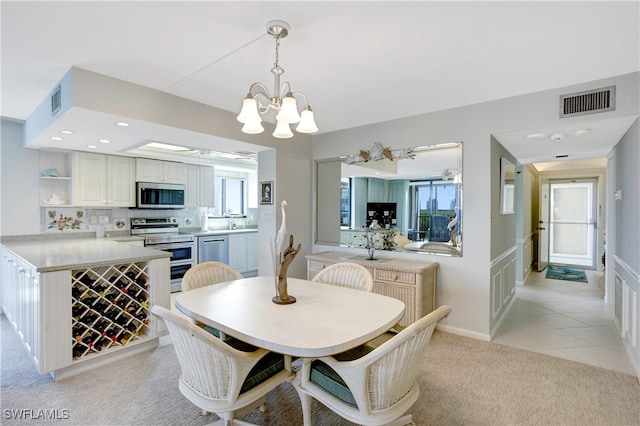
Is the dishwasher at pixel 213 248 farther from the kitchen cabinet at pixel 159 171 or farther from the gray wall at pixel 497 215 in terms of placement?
the gray wall at pixel 497 215

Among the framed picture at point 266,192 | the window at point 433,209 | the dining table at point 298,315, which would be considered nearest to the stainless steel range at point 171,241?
the framed picture at point 266,192

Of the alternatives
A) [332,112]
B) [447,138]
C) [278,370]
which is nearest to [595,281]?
[447,138]

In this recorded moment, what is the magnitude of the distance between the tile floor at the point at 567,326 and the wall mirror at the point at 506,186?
1328mm

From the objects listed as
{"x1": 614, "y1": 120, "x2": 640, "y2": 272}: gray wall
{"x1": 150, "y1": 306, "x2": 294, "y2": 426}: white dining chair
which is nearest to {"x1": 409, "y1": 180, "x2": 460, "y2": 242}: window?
{"x1": 614, "y1": 120, "x2": 640, "y2": 272}: gray wall

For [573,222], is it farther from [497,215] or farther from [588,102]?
[588,102]

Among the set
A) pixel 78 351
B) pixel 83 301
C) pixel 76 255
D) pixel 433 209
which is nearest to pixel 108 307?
pixel 83 301

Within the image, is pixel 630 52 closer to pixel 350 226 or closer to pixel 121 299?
pixel 350 226

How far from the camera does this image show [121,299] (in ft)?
9.30

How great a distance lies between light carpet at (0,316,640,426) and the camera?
1986 millimetres

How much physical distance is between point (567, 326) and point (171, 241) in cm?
534

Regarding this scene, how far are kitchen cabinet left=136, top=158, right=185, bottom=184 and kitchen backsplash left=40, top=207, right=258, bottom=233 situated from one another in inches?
21.5

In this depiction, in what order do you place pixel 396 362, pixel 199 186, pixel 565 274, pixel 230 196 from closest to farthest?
1. pixel 396 362
2. pixel 199 186
3. pixel 565 274
4. pixel 230 196

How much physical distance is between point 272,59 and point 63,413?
2.76m

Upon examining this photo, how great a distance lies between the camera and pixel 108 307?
8.95ft
